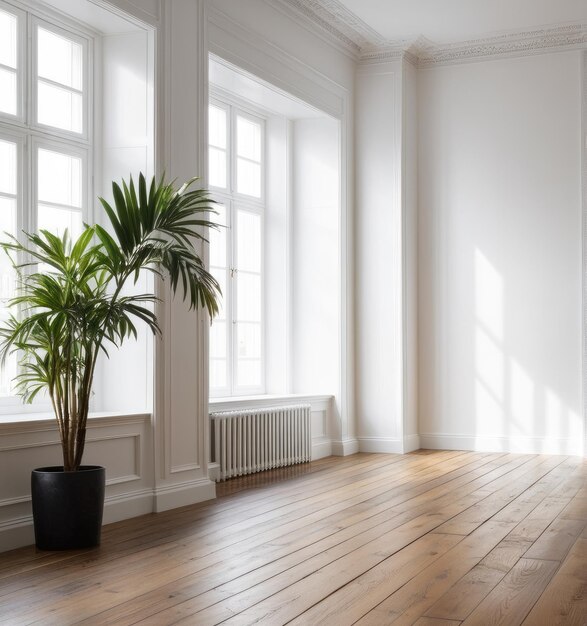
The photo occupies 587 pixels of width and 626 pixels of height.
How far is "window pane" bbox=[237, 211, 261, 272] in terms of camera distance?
785 centimetres

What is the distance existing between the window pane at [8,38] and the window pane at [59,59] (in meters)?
0.18

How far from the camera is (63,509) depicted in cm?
425

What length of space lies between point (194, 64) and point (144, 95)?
0.55 metres

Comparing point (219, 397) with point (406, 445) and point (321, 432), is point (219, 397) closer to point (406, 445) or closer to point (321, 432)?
point (321, 432)

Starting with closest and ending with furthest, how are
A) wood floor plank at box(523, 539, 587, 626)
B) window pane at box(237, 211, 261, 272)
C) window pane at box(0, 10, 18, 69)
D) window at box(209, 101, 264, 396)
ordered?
wood floor plank at box(523, 539, 587, 626), window pane at box(0, 10, 18, 69), window at box(209, 101, 264, 396), window pane at box(237, 211, 261, 272)

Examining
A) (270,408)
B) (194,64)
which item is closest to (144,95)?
(194,64)

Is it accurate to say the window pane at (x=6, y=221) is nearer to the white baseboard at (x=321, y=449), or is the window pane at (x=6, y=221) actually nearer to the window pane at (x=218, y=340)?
the window pane at (x=218, y=340)

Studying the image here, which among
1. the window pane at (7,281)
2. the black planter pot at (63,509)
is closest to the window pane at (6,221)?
the window pane at (7,281)

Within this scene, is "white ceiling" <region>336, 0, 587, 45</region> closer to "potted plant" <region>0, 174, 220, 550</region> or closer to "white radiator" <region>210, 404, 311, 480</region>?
"white radiator" <region>210, 404, 311, 480</region>

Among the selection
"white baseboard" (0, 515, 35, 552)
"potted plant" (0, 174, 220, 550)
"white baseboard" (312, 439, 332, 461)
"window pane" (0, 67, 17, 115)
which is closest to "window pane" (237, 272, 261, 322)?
"white baseboard" (312, 439, 332, 461)

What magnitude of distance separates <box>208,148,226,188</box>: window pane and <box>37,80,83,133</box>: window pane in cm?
199

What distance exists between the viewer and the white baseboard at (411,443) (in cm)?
829

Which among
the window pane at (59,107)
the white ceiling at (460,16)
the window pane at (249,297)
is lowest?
the window pane at (249,297)

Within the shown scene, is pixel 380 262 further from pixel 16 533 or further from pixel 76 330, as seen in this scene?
pixel 16 533
